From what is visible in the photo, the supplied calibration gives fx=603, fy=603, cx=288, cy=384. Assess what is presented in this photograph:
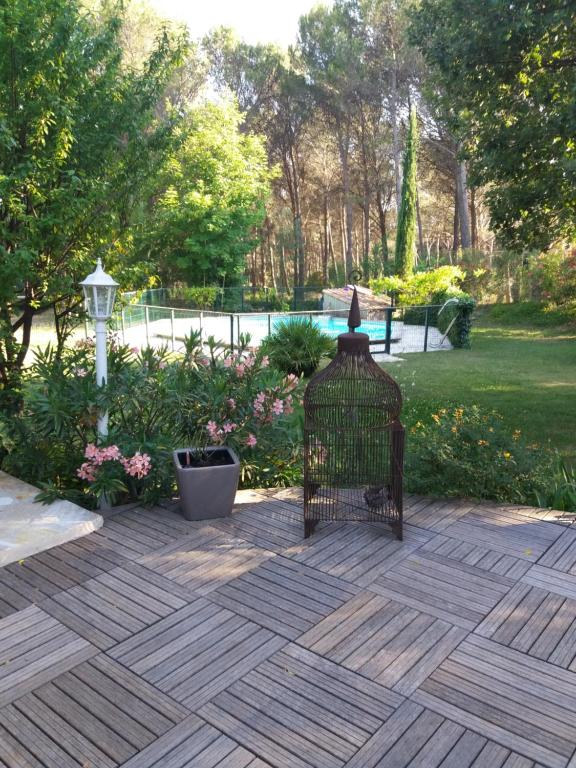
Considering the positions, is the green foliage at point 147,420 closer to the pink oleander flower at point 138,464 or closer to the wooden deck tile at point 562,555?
the pink oleander flower at point 138,464

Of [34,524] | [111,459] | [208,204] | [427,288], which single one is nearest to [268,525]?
[111,459]

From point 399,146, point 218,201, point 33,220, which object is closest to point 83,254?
point 33,220

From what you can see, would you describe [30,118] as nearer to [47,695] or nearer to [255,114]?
[47,695]

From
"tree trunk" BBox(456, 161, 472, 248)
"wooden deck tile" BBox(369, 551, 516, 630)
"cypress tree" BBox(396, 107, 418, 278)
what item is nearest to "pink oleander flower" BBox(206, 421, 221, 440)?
"wooden deck tile" BBox(369, 551, 516, 630)

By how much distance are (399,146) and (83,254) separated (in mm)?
23759

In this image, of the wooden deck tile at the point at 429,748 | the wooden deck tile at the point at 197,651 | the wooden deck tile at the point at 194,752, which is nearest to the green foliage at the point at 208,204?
the wooden deck tile at the point at 197,651

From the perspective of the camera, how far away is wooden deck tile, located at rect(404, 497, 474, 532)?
3865mm

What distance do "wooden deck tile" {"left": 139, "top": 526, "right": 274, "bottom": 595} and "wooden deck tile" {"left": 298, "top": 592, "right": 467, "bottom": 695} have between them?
0.65 metres

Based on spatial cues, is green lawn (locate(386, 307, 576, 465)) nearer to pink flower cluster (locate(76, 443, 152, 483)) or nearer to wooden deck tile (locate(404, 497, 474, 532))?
wooden deck tile (locate(404, 497, 474, 532))

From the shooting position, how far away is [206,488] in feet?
12.5

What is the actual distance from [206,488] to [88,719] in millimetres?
1751

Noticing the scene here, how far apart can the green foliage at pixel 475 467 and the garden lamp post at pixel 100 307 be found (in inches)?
86.1

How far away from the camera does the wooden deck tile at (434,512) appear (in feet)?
12.7

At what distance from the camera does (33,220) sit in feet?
15.0
